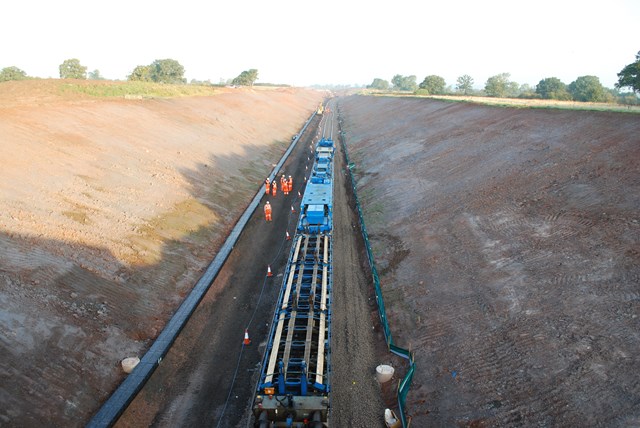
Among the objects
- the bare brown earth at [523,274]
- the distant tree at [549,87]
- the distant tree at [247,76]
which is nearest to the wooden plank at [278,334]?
the bare brown earth at [523,274]

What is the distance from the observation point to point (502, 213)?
72.6 ft

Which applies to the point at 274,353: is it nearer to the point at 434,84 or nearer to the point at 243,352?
the point at 243,352

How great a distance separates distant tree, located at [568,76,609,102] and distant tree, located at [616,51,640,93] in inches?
452

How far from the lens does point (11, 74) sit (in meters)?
89.5

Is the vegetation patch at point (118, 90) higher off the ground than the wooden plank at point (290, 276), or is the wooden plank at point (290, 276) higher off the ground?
the vegetation patch at point (118, 90)

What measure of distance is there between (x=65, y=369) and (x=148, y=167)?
20.4 meters

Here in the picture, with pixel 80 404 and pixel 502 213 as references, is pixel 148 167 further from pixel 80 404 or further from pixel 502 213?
pixel 502 213

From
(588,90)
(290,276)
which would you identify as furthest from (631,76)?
(290,276)

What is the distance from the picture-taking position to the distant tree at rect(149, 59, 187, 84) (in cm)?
12725

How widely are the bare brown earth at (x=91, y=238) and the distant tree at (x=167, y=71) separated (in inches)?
3794

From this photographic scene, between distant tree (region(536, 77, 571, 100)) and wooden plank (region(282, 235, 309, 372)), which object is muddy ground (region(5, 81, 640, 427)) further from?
distant tree (region(536, 77, 571, 100))

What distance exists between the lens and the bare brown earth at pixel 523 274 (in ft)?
39.9

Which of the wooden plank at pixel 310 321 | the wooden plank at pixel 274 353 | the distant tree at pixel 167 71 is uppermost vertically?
the distant tree at pixel 167 71

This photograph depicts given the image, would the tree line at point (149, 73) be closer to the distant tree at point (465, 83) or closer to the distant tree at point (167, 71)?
the distant tree at point (167, 71)
